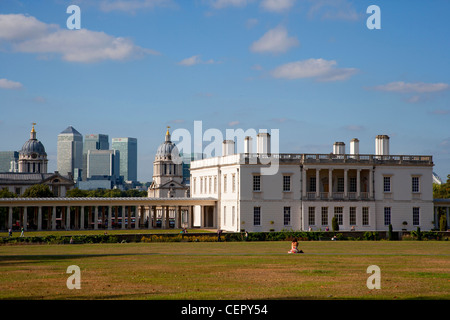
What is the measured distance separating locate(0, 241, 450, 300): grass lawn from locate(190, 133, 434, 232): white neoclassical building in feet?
108

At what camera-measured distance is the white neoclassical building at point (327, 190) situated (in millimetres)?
69500

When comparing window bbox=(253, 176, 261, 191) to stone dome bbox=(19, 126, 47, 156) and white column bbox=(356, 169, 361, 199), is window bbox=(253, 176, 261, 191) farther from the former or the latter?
stone dome bbox=(19, 126, 47, 156)

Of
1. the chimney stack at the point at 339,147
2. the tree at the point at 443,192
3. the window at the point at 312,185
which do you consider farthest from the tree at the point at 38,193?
the tree at the point at 443,192

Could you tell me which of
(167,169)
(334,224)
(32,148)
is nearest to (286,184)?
(334,224)

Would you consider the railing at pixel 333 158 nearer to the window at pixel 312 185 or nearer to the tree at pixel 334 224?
the window at pixel 312 185

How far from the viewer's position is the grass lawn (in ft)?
66.1

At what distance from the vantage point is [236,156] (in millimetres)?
70188

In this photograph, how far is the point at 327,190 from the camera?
2894 inches

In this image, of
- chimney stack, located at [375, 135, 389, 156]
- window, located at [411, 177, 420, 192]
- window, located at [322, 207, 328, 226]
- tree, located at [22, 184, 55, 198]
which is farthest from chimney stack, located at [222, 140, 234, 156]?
tree, located at [22, 184, 55, 198]

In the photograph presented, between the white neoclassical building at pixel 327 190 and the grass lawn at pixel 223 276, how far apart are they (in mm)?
33059

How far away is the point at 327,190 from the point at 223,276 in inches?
1959
